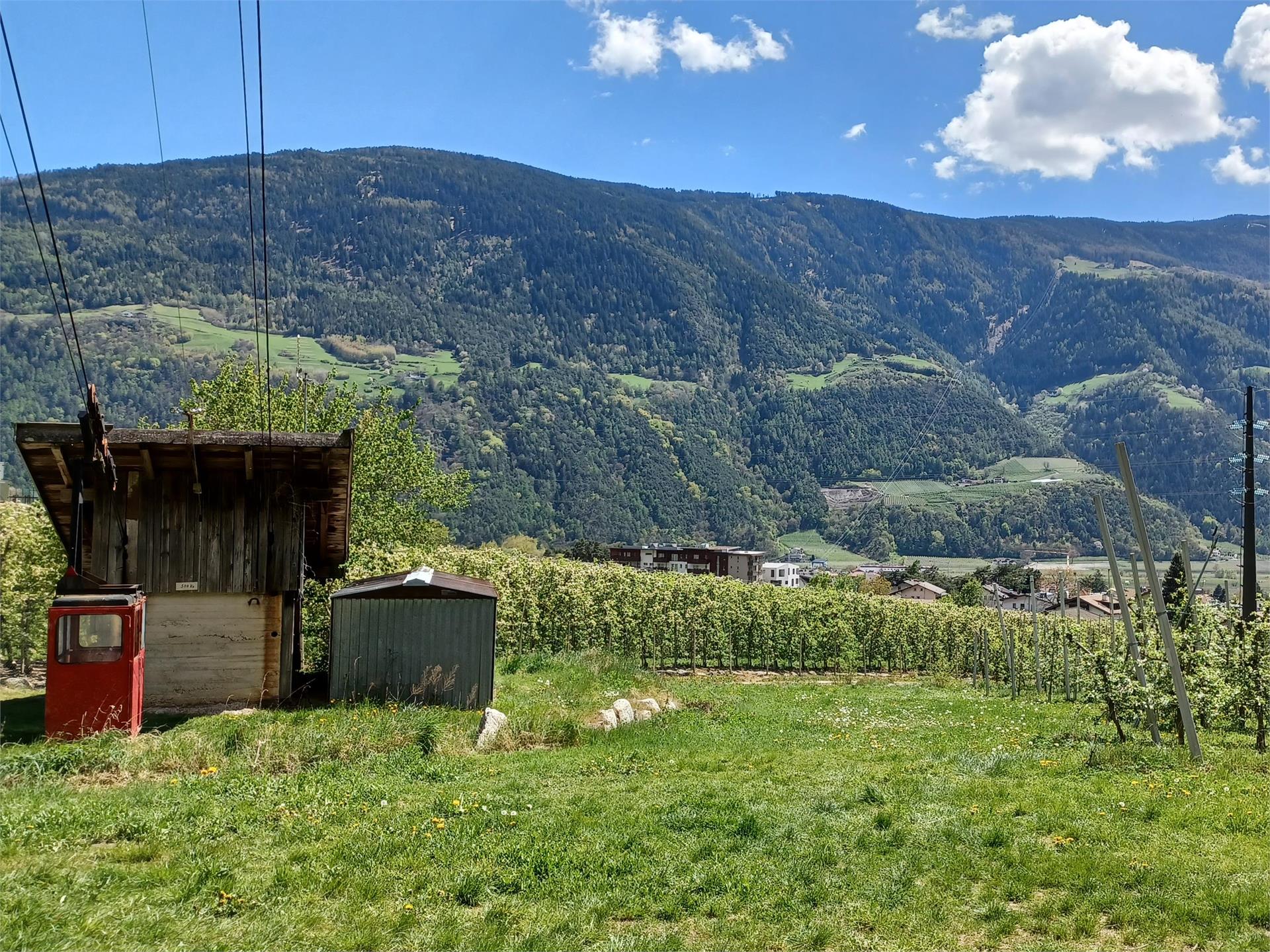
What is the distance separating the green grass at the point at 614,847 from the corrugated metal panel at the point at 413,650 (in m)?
4.81

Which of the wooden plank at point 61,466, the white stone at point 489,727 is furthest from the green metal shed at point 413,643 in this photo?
the wooden plank at point 61,466

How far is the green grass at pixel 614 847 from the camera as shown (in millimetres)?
6477

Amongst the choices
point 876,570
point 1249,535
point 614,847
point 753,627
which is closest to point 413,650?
point 614,847

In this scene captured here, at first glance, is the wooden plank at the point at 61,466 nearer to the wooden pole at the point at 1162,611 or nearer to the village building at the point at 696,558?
the wooden pole at the point at 1162,611

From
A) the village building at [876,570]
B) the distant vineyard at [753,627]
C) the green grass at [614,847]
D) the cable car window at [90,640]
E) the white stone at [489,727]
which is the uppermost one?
the cable car window at [90,640]

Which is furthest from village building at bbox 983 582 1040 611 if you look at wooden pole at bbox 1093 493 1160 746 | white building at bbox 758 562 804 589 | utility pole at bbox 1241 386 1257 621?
wooden pole at bbox 1093 493 1160 746

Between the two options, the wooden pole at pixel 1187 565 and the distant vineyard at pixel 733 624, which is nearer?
the wooden pole at pixel 1187 565

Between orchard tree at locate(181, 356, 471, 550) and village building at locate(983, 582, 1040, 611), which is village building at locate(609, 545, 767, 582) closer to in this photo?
village building at locate(983, 582, 1040, 611)

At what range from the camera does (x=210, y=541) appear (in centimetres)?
1803

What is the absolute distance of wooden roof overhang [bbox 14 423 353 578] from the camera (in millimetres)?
16000

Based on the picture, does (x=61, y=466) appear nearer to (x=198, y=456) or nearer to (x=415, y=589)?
(x=198, y=456)

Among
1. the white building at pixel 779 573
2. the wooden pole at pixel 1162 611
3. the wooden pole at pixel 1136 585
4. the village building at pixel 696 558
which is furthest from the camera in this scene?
the white building at pixel 779 573

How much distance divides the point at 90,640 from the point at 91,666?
0.37 meters

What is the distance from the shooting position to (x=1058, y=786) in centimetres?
1031
